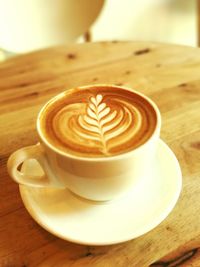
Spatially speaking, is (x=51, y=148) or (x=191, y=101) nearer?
(x=51, y=148)

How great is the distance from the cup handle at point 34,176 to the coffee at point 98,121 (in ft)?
0.10

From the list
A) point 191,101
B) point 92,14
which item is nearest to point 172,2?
point 92,14

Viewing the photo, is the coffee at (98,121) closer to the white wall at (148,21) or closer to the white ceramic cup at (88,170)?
the white ceramic cup at (88,170)

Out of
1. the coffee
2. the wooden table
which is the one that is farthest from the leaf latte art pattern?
the wooden table

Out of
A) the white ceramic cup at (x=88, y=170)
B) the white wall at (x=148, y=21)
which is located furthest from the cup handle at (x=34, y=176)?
the white wall at (x=148, y=21)

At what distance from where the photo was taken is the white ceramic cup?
1.44 feet

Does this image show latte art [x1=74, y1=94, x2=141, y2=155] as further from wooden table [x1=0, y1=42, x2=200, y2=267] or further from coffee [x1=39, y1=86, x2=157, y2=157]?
wooden table [x1=0, y1=42, x2=200, y2=267]

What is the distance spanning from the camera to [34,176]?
512mm

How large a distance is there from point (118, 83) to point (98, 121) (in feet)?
1.05

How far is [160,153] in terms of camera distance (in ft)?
1.90

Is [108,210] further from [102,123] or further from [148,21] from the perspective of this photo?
[148,21]

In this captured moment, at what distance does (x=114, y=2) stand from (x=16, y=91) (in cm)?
132

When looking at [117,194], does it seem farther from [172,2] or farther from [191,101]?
[172,2]

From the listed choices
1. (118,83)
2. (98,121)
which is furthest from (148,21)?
(98,121)
